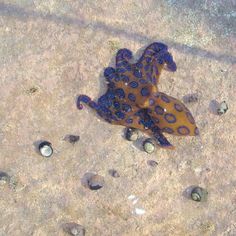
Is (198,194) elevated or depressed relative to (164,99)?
depressed

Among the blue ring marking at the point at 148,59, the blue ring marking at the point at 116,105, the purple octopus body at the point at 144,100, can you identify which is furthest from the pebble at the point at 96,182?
the blue ring marking at the point at 148,59

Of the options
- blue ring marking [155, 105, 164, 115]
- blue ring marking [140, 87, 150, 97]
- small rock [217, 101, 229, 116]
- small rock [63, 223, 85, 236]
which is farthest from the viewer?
small rock [217, 101, 229, 116]

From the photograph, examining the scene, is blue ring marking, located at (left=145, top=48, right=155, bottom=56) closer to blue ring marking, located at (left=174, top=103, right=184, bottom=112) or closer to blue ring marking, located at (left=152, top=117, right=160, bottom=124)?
blue ring marking, located at (left=174, top=103, right=184, bottom=112)

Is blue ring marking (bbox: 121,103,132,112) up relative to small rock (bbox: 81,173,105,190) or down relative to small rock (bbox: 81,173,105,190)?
up

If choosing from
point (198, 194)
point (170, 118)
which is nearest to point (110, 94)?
point (170, 118)

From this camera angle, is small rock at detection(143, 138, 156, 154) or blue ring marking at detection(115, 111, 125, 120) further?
small rock at detection(143, 138, 156, 154)

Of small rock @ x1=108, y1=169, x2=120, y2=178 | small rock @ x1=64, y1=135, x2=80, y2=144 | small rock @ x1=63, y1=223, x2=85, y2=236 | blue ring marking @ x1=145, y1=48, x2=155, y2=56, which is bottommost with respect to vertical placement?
small rock @ x1=63, y1=223, x2=85, y2=236

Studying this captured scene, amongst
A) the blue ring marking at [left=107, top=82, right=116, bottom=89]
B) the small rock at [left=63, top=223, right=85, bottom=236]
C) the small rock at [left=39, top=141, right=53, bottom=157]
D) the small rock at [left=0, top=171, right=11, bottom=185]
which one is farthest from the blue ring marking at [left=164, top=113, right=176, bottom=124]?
the small rock at [left=0, top=171, right=11, bottom=185]

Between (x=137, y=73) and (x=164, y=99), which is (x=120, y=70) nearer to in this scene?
(x=137, y=73)
